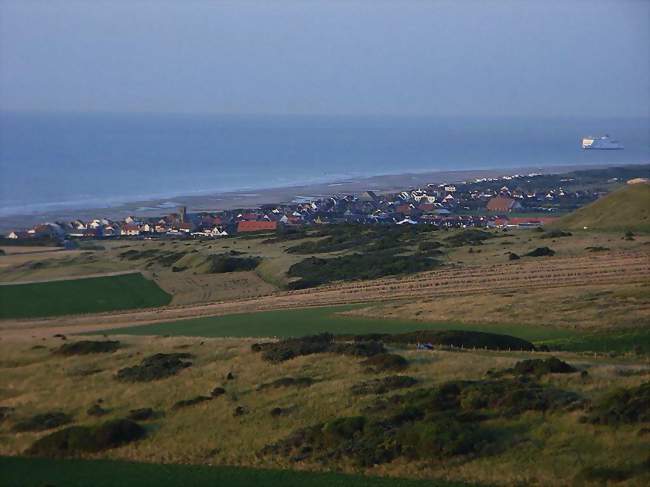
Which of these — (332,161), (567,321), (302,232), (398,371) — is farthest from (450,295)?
(332,161)

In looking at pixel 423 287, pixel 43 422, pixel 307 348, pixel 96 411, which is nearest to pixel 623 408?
pixel 307 348

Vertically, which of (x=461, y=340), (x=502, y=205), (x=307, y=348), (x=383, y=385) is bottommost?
(x=461, y=340)

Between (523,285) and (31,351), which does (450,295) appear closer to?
(523,285)

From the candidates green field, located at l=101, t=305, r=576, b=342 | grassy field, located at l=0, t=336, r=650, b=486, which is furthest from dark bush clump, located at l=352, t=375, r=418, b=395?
green field, located at l=101, t=305, r=576, b=342

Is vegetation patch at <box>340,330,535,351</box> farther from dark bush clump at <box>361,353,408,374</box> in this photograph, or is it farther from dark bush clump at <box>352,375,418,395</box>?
dark bush clump at <box>352,375,418,395</box>

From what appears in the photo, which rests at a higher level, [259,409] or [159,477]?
[259,409]

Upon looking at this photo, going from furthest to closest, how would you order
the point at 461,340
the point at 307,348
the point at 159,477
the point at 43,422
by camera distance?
the point at 461,340
the point at 307,348
the point at 43,422
the point at 159,477

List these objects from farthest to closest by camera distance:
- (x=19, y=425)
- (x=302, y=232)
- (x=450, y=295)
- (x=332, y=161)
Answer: (x=332, y=161)
(x=302, y=232)
(x=450, y=295)
(x=19, y=425)

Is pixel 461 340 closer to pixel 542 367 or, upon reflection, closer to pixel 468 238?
pixel 542 367
